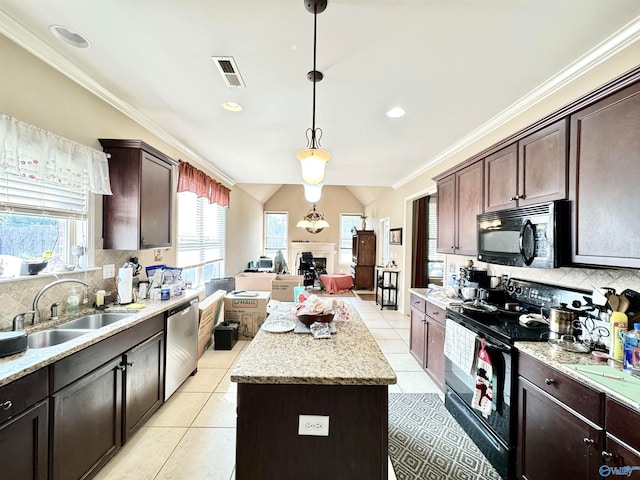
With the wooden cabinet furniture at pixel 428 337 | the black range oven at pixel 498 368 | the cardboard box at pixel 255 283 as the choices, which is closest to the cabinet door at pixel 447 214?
the wooden cabinet furniture at pixel 428 337

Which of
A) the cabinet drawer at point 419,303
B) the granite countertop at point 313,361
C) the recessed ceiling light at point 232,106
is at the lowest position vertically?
the cabinet drawer at point 419,303

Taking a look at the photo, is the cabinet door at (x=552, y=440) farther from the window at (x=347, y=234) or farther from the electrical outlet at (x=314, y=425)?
the window at (x=347, y=234)

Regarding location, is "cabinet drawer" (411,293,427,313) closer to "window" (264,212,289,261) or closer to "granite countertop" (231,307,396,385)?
"granite countertop" (231,307,396,385)

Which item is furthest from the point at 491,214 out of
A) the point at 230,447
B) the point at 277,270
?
the point at 277,270

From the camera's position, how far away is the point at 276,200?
1030cm

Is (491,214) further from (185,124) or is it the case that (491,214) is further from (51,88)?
(51,88)

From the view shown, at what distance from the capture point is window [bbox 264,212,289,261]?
1034 centimetres

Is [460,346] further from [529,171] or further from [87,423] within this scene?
[87,423]

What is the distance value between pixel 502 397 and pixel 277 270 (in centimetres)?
686

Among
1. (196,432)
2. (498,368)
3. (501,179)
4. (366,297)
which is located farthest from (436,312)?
(366,297)

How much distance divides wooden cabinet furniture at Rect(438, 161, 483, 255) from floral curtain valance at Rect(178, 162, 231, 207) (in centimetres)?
331

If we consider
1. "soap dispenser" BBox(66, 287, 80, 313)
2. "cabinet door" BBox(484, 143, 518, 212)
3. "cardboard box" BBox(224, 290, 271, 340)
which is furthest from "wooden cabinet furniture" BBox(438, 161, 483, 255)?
"soap dispenser" BBox(66, 287, 80, 313)

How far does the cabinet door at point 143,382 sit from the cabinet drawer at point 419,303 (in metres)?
2.65

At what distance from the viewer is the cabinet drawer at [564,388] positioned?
122 cm
